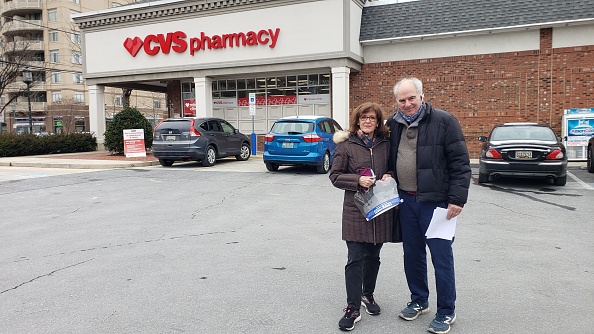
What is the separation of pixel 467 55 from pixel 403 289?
16.1 m

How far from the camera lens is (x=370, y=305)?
385cm

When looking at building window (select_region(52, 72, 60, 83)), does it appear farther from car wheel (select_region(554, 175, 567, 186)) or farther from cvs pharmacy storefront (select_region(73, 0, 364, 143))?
car wheel (select_region(554, 175, 567, 186))

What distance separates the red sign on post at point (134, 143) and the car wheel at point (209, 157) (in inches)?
178

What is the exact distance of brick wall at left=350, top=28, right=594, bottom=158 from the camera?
17.3m

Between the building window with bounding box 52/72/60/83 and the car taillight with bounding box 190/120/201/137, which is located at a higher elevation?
the building window with bounding box 52/72/60/83

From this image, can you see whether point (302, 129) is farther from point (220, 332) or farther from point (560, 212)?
point (220, 332)

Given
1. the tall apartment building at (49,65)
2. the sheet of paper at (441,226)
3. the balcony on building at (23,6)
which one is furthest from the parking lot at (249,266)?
the balcony on building at (23,6)

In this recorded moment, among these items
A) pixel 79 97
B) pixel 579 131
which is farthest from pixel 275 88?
pixel 79 97

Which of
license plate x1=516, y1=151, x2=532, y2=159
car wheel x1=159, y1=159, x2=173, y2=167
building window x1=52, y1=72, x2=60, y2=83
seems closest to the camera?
license plate x1=516, y1=151, x2=532, y2=159

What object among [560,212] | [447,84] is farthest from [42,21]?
[560,212]

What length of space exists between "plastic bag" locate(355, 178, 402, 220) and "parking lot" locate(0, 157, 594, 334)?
Result: 0.91m

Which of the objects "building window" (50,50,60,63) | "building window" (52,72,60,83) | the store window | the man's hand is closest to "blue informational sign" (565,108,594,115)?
the store window

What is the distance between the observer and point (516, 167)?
10336mm

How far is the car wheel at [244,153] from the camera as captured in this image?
18188 millimetres
